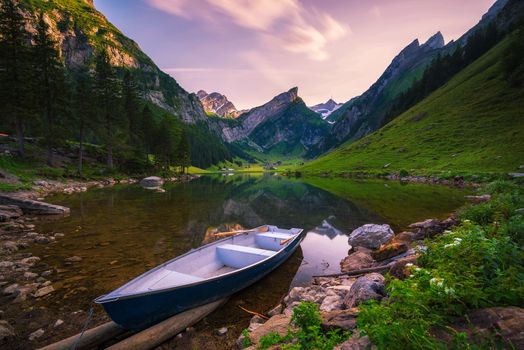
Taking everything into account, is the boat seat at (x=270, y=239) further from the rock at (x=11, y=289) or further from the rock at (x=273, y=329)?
the rock at (x=11, y=289)

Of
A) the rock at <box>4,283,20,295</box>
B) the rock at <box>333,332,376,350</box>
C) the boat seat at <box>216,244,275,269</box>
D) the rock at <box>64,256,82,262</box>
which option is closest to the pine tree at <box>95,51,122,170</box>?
the rock at <box>64,256,82,262</box>

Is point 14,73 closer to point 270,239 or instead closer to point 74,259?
point 74,259

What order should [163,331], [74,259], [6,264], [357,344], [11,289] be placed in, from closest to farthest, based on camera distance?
A: [357,344] < [163,331] < [11,289] < [6,264] < [74,259]

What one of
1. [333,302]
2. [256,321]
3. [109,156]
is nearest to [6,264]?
[256,321]

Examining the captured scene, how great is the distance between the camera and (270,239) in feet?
52.7

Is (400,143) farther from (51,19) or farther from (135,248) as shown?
(51,19)

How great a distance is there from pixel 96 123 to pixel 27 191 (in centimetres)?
2716

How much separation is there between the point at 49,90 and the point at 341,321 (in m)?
61.6

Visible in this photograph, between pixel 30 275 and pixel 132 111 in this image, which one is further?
pixel 132 111

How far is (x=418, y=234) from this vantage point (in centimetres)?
1531

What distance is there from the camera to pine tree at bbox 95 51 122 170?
59.5m

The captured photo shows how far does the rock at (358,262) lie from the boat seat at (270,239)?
3.53m

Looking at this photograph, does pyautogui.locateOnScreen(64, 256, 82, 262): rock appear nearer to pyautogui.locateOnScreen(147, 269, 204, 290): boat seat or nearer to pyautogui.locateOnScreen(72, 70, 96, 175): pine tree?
pyautogui.locateOnScreen(147, 269, 204, 290): boat seat

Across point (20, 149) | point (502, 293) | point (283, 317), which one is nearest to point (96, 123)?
point (20, 149)
